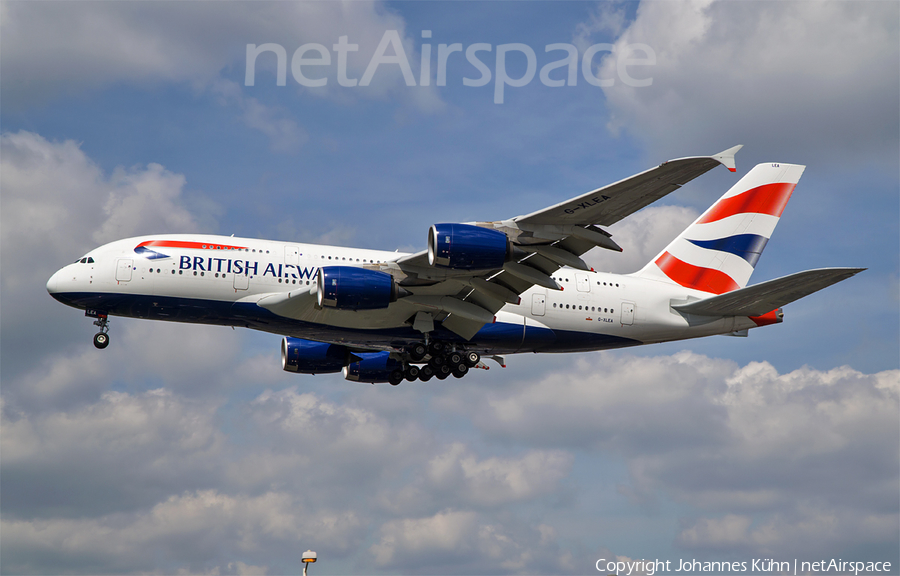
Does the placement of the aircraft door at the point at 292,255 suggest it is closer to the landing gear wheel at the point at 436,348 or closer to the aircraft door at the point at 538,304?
the landing gear wheel at the point at 436,348

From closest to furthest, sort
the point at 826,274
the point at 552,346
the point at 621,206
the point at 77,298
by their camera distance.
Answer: the point at 621,206
the point at 826,274
the point at 77,298
the point at 552,346

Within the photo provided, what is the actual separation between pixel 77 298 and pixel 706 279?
1108 inches

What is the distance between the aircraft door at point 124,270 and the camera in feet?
107

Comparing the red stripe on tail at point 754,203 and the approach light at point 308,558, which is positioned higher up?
the red stripe on tail at point 754,203

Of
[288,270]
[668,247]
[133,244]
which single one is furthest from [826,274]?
[133,244]

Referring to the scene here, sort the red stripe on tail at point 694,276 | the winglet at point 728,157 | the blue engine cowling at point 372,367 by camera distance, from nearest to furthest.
Answer: the winglet at point 728,157 → the red stripe on tail at point 694,276 → the blue engine cowling at point 372,367

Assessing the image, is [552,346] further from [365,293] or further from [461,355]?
[365,293]

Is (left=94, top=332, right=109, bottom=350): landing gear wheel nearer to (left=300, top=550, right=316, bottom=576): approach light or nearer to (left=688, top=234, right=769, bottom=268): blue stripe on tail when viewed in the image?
(left=300, top=550, right=316, bottom=576): approach light

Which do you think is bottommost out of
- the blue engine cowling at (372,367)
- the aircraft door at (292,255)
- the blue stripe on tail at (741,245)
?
the blue engine cowling at (372,367)

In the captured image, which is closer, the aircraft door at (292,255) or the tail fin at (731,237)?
the aircraft door at (292,255)

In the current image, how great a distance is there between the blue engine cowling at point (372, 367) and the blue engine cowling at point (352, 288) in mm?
12097

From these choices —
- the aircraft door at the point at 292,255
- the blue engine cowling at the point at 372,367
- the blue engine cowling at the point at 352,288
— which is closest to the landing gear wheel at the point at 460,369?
the blue engine cowling at the point at 372,367

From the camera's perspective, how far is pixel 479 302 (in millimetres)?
34438

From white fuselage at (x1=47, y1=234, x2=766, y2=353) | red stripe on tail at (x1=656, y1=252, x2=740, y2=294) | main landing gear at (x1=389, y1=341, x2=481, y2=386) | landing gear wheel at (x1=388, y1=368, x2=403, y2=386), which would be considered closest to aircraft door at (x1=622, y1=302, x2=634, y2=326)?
white fuselage at (x1=47, y1=234, x2=766, y2=353)
